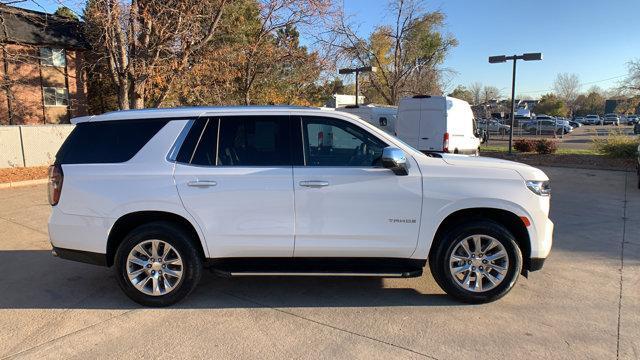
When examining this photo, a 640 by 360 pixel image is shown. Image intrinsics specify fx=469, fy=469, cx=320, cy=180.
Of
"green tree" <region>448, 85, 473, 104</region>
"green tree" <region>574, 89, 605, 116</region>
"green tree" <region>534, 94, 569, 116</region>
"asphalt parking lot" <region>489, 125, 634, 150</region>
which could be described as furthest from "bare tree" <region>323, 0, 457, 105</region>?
"green tree" <region>574, 89, 605, 116</region>

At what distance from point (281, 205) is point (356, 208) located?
67 cm

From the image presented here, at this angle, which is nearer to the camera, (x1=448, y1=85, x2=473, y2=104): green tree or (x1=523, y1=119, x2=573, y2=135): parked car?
(x1=523, y1=119, x2=573, y2=135): parked car

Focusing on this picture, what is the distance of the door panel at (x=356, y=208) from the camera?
420 centimetres

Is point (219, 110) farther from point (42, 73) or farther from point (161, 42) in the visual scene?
point (42, 73)

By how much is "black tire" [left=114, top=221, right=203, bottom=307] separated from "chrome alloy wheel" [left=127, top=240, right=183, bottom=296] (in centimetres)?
3

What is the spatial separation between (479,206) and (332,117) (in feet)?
5.13

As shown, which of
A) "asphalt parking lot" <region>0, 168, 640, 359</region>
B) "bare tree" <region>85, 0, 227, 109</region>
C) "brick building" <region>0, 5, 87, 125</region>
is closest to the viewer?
"asphalt parking lot" <region>0, 168, 640, 359</region>

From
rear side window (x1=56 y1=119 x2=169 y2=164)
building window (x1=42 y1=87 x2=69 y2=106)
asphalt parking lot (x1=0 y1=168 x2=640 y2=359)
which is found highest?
building window (x1=42 y1=87 x2=69 y2=106)

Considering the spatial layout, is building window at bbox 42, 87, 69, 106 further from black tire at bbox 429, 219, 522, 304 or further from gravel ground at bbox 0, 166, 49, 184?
black tire at bbox 429, 219, 522, 304

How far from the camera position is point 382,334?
3.76 metres

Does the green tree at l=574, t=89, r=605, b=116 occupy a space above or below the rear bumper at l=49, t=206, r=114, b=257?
above

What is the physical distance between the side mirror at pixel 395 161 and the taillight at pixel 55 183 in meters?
2.96

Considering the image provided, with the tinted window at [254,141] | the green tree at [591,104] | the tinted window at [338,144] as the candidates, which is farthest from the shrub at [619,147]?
the green tree at [591,104]

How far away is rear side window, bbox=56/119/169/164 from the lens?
14.3ft
